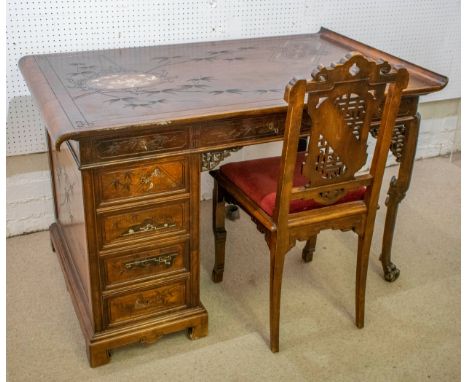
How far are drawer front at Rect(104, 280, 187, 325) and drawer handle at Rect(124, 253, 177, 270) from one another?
0.10 meters

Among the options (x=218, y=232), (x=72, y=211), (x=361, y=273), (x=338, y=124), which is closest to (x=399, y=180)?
(x=361, y=273)

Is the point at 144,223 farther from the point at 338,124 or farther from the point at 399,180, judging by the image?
the point at 399,180

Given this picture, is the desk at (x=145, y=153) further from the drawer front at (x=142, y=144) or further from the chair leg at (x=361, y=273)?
the chair leg at (x=361, y=273)

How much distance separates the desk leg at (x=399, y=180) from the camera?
231 cm

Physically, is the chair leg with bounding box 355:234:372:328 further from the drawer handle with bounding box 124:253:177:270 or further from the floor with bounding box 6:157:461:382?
the drawer handle with bounding box 124:253:177:270

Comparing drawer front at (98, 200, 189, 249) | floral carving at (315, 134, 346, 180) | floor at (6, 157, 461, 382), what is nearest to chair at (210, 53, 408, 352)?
floral carving at (315, 134, 346, 180)

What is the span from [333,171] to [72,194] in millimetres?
907

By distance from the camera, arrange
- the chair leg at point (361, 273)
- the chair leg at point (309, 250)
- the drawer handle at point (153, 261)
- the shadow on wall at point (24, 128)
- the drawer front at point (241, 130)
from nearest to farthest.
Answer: the drawer front at point (241, 130) < the drawer handle at point (153, 261) < the chair leg at point (361, 273) < the shadow on wall at point (24, 128) < the chair leg at point (309, 250)

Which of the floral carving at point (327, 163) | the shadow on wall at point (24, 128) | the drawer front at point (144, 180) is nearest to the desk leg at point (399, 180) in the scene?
the floral carving at point (327, 163)

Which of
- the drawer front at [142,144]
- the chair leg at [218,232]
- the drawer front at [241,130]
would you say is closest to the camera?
the drawer front at [142,144]

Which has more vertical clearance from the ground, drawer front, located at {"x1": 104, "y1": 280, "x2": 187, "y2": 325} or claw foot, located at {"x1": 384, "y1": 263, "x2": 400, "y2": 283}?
drawer front, located at {"x1": 104, "y1": 280, "x2": 187, "y2": 325}

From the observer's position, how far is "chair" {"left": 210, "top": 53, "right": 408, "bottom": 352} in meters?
1.85

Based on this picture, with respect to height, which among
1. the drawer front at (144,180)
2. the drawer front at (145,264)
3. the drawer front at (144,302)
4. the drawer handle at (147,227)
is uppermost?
the drawer front at (144,180)

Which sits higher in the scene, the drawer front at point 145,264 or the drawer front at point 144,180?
the drawer front at point 144,180
